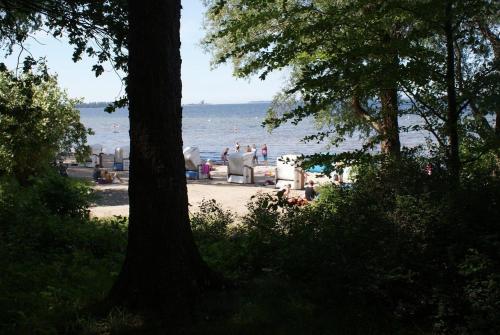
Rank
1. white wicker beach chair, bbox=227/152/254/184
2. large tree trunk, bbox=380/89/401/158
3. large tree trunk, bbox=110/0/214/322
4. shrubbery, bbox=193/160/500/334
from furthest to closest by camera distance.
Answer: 1. white wicker beach chair, bbox=227/152/254/184
2. large tree trunk, bbox=380/89/401/158
3. large tree trunk, bbox=110/0/214/322
4. shrubbery, bbox=193/160/500/334

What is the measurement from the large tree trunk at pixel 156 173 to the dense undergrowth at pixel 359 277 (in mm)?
263

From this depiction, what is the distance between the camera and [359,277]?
14.0ft

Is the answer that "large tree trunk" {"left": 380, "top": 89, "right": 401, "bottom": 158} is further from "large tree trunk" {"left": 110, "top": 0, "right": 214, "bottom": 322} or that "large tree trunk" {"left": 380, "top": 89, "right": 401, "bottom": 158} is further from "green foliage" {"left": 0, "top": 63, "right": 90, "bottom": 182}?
"green foliage" {"left": 0, "top": 63, "right": 90, "bottom": 182}

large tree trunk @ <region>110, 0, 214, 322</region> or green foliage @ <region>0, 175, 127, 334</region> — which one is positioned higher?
large tree trunk @ <region>110, 0, 214, 322</region>

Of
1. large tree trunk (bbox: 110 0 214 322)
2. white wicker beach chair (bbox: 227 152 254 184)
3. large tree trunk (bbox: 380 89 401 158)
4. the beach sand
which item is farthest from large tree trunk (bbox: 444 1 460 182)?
white wicker beach chair (bbox: 227 152 254 184)

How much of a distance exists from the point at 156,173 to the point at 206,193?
19.8 metres

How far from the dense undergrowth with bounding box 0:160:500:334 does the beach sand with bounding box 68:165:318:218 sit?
1090 centimetres

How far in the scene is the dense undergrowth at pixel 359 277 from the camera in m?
4.00

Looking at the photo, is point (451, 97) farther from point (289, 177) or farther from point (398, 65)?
point (289, 177)

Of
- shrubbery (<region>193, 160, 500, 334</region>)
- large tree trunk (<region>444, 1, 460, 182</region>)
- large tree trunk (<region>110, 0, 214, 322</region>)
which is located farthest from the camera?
large tree trunk (<region>444, 1, 460, 182</region>)

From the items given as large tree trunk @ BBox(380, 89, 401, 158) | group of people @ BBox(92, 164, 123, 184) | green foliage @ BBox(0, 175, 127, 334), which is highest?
large tree trunk @ BBox(380, 89, 401, 158)

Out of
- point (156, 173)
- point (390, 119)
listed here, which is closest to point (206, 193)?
point (390, 119)

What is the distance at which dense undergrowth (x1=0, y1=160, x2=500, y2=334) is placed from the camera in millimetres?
3996

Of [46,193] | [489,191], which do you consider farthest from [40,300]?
[46,193]
